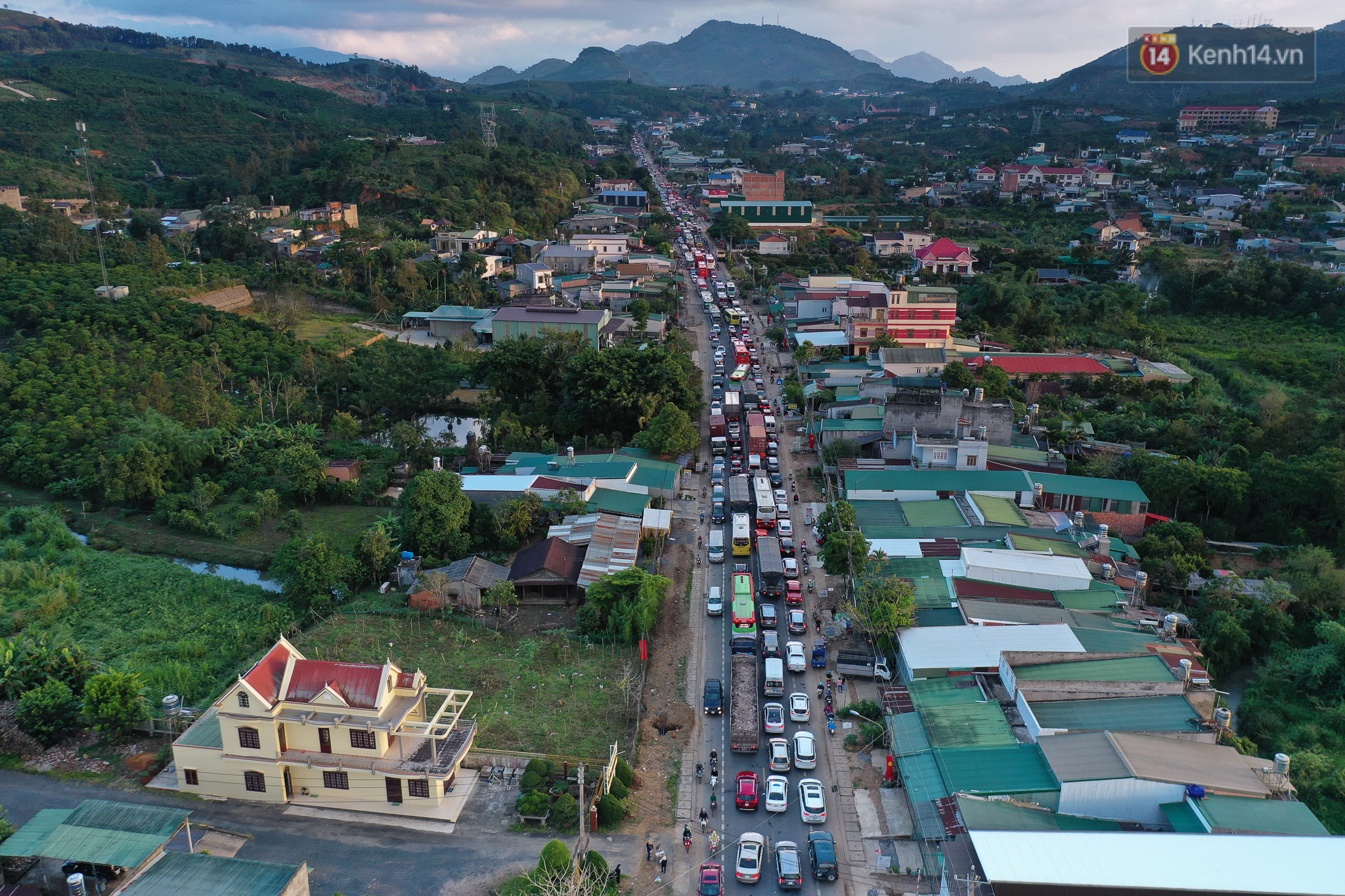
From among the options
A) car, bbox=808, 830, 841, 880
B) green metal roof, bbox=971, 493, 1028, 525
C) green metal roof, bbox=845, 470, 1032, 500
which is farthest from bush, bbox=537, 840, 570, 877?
green metal roof, bbox=845, 470, 1032, 500

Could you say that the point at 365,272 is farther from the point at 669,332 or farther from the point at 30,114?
the point at 30,114

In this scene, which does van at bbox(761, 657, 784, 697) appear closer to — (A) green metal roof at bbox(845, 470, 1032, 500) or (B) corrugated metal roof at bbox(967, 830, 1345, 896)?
(B) corrugated metal roof at bbox(967, 830, 1345, 896)

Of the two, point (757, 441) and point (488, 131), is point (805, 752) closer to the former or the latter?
point (757, 441)

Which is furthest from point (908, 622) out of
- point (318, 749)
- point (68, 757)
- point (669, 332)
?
point (669, 332)

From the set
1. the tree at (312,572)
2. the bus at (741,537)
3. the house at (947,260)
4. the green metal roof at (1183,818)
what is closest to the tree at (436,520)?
the tree at (312,572)

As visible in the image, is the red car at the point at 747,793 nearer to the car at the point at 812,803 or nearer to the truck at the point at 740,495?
the car at the point at 812,803

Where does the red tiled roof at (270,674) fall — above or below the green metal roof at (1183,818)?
above
